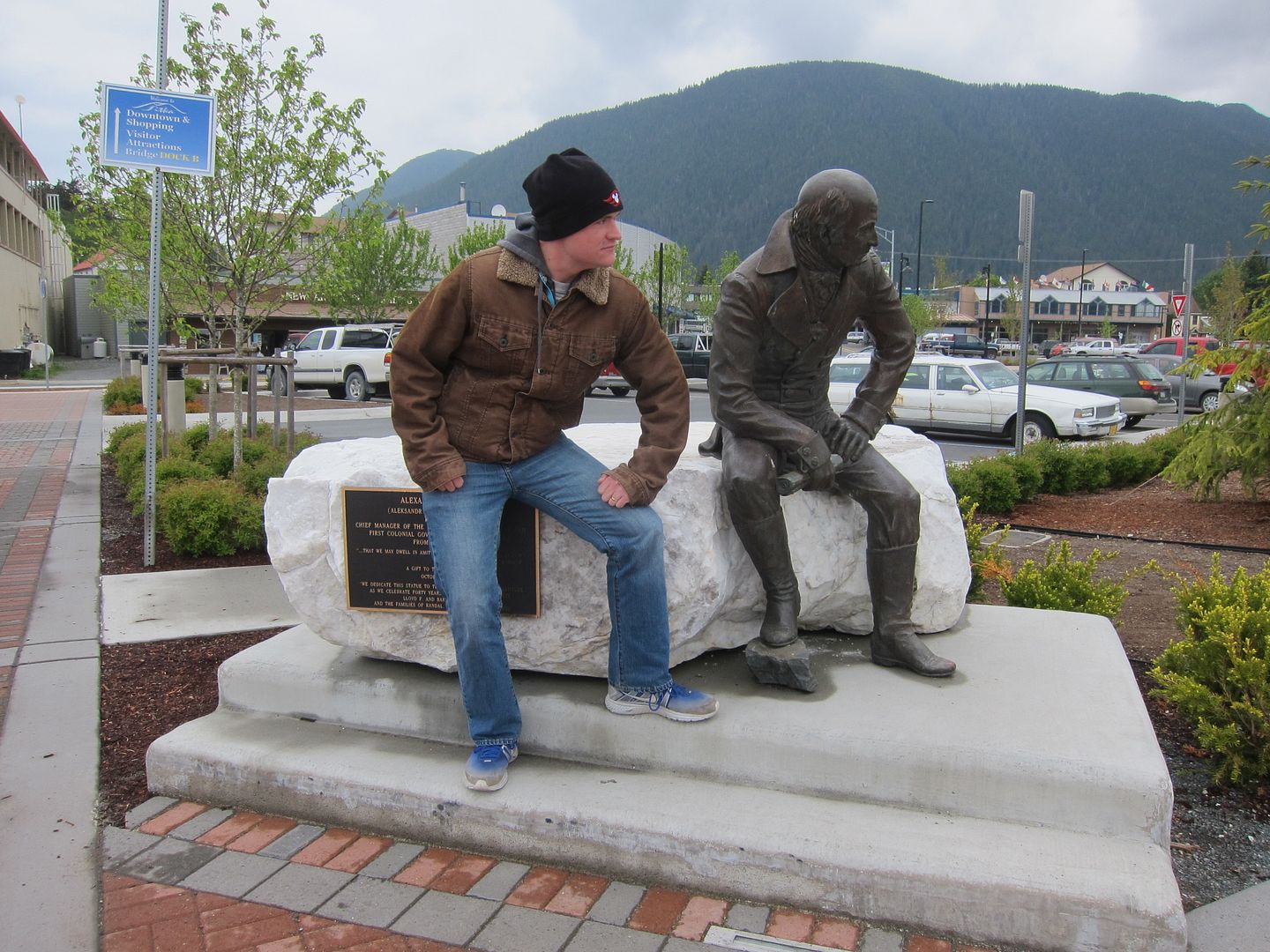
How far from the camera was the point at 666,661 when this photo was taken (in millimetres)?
2961

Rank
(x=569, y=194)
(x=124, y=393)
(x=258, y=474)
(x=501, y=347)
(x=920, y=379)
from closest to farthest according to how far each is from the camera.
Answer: (x=569, y=194), (x=501, y=347), (x=258, y=474), (x=920, y=379), (x=124, y=393)

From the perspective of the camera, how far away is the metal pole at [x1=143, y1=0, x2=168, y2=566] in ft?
18.5

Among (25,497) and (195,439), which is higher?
(195,439)

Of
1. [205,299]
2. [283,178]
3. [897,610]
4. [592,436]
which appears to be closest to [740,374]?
[897,610]

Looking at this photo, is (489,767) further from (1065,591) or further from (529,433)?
(1065,591)

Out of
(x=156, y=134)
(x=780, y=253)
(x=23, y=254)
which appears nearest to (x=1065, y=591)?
(x=780, y=253)

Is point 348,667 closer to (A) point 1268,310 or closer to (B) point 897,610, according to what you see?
(B) point 897,610

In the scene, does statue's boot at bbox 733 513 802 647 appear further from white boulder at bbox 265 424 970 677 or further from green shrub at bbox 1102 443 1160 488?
green shrub at bbox 1102 443 1160 488

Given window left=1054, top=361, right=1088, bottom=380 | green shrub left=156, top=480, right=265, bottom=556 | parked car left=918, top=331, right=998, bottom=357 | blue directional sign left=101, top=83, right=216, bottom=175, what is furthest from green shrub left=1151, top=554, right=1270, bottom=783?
parked car left=918, top=331, right=998, bottom=357

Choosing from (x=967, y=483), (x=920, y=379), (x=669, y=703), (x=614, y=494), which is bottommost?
(x=669, y=703)

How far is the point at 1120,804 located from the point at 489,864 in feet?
5.88

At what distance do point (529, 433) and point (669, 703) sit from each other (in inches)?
38.0

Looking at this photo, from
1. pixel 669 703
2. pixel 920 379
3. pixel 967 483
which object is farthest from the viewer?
pixel 920 379

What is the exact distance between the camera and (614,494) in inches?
113
